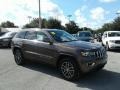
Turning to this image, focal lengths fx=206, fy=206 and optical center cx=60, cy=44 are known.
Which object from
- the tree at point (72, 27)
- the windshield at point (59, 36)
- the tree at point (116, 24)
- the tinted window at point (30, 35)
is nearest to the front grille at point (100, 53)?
the windshield at point (59, 36)

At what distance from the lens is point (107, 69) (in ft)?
28.4

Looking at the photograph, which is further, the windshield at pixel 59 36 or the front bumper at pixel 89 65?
the windshield at pixel 59 36

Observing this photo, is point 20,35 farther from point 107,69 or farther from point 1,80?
point 107,69

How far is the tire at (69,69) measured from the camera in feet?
22.8

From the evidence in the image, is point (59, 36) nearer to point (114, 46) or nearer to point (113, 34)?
point (114, 46)

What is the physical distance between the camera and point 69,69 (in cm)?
713

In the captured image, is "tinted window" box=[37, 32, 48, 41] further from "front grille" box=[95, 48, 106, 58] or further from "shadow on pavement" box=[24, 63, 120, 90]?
"front grille" box=[95, 48, 106, 58]

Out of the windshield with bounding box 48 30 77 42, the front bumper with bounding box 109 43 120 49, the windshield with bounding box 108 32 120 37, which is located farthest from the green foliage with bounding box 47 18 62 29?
the windshield with bounding box 48 30 77 42

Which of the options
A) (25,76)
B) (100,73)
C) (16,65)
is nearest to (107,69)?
(100,73)

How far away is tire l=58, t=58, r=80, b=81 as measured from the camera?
695cm

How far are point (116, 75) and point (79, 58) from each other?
1.91 meters

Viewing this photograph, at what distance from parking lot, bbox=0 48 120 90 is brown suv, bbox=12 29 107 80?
1.34 ft

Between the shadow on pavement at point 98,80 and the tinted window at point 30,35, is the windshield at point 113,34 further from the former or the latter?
the tinted window at point 30,35

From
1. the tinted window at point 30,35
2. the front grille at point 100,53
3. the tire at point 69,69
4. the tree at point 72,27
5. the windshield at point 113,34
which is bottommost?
the tire at point 69,69
